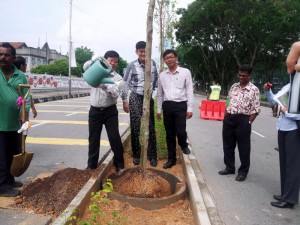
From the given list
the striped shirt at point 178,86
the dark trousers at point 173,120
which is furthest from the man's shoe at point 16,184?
the striped shirt at point 178,86

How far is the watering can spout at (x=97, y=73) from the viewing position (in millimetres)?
4016

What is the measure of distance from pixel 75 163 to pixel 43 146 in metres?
1.65

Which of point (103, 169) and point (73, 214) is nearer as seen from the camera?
point (73, 214)

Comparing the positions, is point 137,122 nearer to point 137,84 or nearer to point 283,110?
point 137,84

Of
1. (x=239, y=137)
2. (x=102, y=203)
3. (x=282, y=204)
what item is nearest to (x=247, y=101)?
(x=239, y=137)

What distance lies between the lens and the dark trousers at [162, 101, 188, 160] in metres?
5.30

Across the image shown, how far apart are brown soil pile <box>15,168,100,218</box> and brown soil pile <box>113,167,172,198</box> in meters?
0.49

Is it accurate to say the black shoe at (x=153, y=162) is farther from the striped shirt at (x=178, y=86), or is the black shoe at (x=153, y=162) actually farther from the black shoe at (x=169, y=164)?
the striped shirt at (x=178, y=86)

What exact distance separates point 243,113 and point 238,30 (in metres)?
25.4

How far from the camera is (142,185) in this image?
165 inches

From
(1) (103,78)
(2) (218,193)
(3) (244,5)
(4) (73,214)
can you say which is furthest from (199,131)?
(3) (244,5)

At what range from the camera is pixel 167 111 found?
5.36m

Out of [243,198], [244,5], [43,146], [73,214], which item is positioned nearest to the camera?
[73,214]

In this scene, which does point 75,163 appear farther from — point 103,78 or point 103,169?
point 103,78
